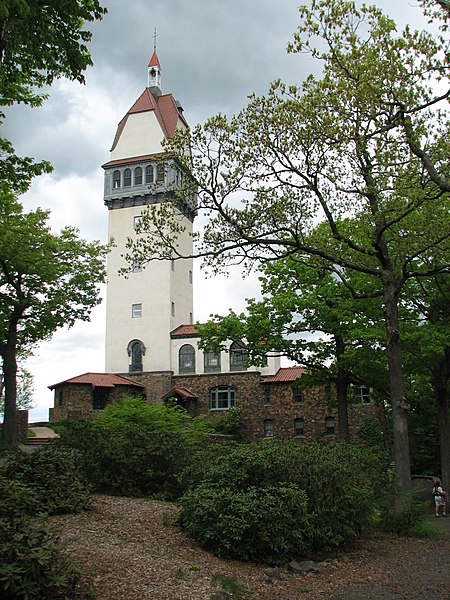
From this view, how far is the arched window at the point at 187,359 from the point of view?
4775 centimetres

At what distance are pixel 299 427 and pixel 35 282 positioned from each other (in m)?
23.1

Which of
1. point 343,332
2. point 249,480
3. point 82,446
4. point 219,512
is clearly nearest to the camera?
point 219,512

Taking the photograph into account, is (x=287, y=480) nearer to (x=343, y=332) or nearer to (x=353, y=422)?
(x=343, y=332)

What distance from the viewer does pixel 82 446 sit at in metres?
13.6

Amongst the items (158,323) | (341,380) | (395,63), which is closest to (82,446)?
(395,63)

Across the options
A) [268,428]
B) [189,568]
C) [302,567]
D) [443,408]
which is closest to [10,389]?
[443,408]

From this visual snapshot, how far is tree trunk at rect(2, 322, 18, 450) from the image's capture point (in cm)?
2775

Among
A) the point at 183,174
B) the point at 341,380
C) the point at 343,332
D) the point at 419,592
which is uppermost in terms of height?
the point at 183,174

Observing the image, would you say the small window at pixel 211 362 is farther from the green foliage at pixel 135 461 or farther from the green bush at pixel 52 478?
the green bush at pixel 52 478

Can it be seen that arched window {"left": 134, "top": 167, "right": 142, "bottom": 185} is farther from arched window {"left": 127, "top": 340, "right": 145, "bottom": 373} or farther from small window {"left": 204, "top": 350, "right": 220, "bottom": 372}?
small window {"left": 204, "top": 350, "right": 220, "bottom": 372}

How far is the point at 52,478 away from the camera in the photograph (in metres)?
10.6

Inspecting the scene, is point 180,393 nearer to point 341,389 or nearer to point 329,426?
point 329,426

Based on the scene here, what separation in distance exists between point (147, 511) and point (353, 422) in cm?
3280

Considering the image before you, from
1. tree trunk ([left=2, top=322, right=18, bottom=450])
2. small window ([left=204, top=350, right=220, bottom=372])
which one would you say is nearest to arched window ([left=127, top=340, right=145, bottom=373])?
small window ([left=204, top=350, right=220, bottom=372])
